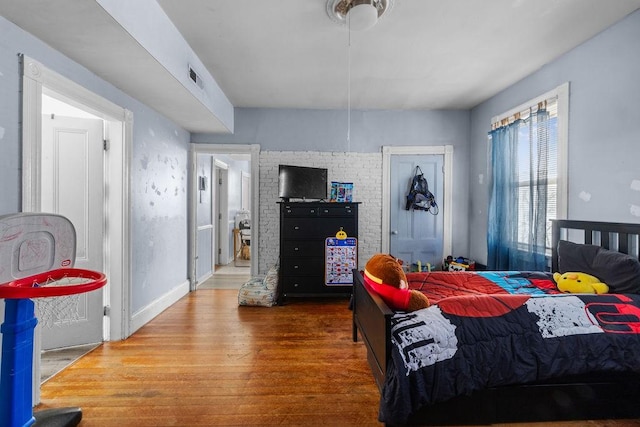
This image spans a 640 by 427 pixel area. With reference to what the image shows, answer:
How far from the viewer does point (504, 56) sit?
274 centimetres

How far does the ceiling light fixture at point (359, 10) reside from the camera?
1.96 m

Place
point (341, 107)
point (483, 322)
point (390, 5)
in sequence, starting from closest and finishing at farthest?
point (483, 322) < point (390, 5) < point (341, 107)

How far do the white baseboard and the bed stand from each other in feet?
7.90

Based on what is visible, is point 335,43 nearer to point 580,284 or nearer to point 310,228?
point 310,228

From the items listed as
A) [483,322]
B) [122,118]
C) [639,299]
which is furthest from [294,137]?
[639,299]

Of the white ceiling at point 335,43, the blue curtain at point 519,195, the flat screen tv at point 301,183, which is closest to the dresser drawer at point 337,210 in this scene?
the flat screen tv at point 301,183

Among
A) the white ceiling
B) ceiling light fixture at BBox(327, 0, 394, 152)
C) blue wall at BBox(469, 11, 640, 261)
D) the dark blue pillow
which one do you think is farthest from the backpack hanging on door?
ceiling light fixture at BBox(327, 0, 394, 152)

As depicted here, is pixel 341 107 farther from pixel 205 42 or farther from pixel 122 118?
pixel 122 118

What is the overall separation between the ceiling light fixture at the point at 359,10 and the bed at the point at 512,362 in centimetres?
185

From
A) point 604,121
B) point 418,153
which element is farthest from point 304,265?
point 604,121

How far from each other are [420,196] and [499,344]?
112 inches

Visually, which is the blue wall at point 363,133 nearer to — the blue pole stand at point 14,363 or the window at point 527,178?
the window at point 527,178

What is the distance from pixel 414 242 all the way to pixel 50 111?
4272 millimetres

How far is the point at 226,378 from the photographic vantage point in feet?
6.92
